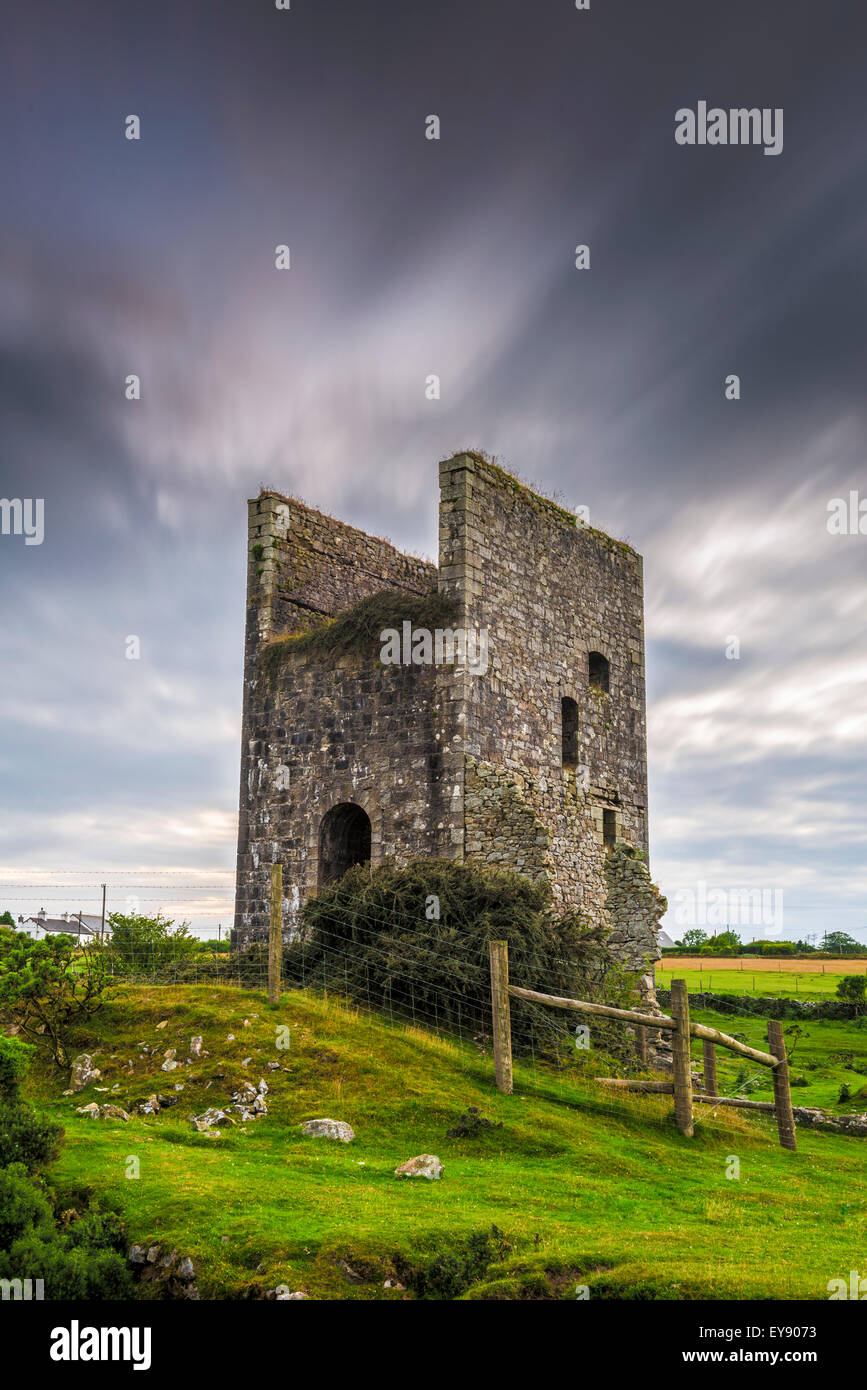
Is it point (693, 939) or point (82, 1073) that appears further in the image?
point (693, 939)

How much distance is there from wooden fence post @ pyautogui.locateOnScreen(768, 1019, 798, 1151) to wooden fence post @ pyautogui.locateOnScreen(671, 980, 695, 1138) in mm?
1655

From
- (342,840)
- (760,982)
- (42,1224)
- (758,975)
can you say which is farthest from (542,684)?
(758,975)

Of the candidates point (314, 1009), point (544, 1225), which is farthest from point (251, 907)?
point (544, 1225)

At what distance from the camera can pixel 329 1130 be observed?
1084 cm

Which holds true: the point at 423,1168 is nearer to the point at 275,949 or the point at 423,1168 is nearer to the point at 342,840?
the point at 275,949

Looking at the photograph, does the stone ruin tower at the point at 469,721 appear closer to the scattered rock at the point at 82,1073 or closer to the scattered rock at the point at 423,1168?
the scattered rock at the point at 82,1073

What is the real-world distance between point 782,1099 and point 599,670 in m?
11.2

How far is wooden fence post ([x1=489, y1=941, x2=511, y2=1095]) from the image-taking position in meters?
13.0

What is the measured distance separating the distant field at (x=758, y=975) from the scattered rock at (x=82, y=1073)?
25.8m

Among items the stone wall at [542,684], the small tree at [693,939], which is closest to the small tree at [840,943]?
the small tree at [693,939]

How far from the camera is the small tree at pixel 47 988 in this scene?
12.7 metres

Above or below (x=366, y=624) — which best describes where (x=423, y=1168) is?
below

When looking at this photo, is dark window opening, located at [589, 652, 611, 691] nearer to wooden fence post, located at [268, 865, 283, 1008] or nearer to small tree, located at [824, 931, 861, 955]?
wooden fence post, located at [268, 865, 283, 1008]
